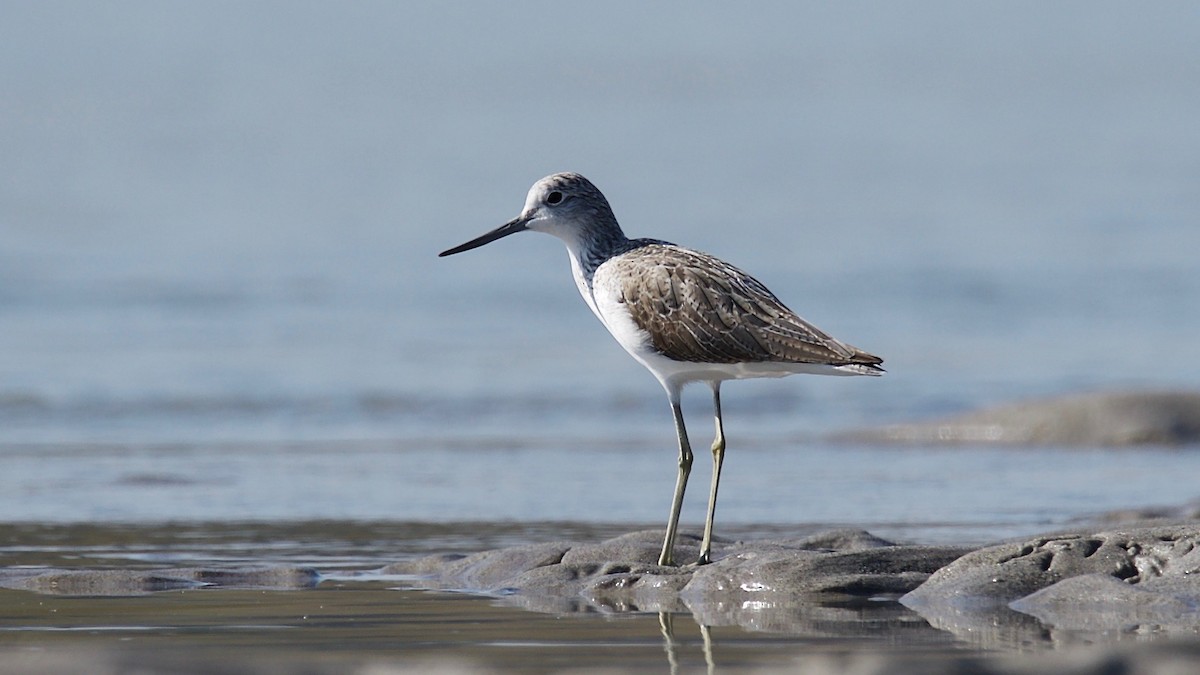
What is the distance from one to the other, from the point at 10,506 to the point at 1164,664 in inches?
296

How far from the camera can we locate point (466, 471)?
11977mm

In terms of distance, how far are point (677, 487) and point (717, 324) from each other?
0.75 meters

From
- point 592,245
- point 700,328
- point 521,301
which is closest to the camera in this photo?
point 700,328

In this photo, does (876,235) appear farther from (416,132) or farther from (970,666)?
(970,666)

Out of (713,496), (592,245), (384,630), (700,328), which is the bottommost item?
(384,630)

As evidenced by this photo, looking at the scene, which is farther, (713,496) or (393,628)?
(713,496)

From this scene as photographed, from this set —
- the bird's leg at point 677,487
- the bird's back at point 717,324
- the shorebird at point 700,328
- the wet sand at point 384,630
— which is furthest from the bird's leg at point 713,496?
the wet sand at point 384,630

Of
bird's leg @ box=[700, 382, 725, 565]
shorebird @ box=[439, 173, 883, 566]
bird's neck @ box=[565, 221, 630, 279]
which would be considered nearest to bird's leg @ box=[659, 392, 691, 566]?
shorebird @ box=[439, 173, 883, 566]

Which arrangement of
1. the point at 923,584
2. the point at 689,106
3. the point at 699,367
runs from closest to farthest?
the point at 923,584 → the point at 699,367 → the point at 689,106

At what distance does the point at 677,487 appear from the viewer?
7863mm

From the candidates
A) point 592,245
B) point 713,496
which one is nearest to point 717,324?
point 713,496

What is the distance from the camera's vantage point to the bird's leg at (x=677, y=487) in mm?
7754

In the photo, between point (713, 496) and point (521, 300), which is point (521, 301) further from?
point (713, 496)

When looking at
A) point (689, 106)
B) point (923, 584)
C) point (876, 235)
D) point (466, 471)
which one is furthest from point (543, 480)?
point (689, 106)
